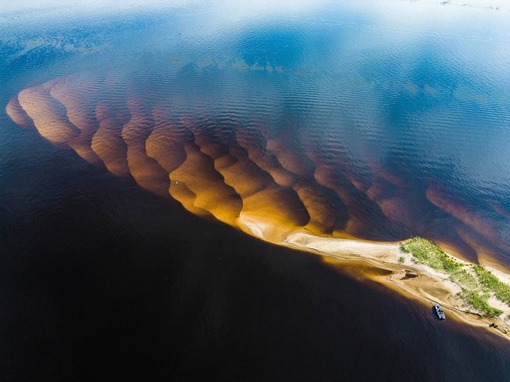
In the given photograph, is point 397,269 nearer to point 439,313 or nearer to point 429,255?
point 429,255

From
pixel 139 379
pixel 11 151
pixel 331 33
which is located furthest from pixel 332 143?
pixel 331 33

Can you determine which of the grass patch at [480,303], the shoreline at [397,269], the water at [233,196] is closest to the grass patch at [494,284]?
the shoreline at [397,269]

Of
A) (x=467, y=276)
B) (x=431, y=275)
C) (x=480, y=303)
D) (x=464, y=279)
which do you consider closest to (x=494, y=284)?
(x=467, y=276)

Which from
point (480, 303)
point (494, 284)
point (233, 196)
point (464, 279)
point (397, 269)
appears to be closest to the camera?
point (480, 303)

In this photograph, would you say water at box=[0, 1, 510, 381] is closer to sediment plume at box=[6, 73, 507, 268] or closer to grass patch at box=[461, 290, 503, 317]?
sediment plume at box=[6, 73, 507, 268]

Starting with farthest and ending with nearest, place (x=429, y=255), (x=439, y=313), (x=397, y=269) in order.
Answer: (x=429, y=255), (x=397, y=269), (x=439, y=313)

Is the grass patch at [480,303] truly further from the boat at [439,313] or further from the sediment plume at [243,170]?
the sediment plume at [243,170]
